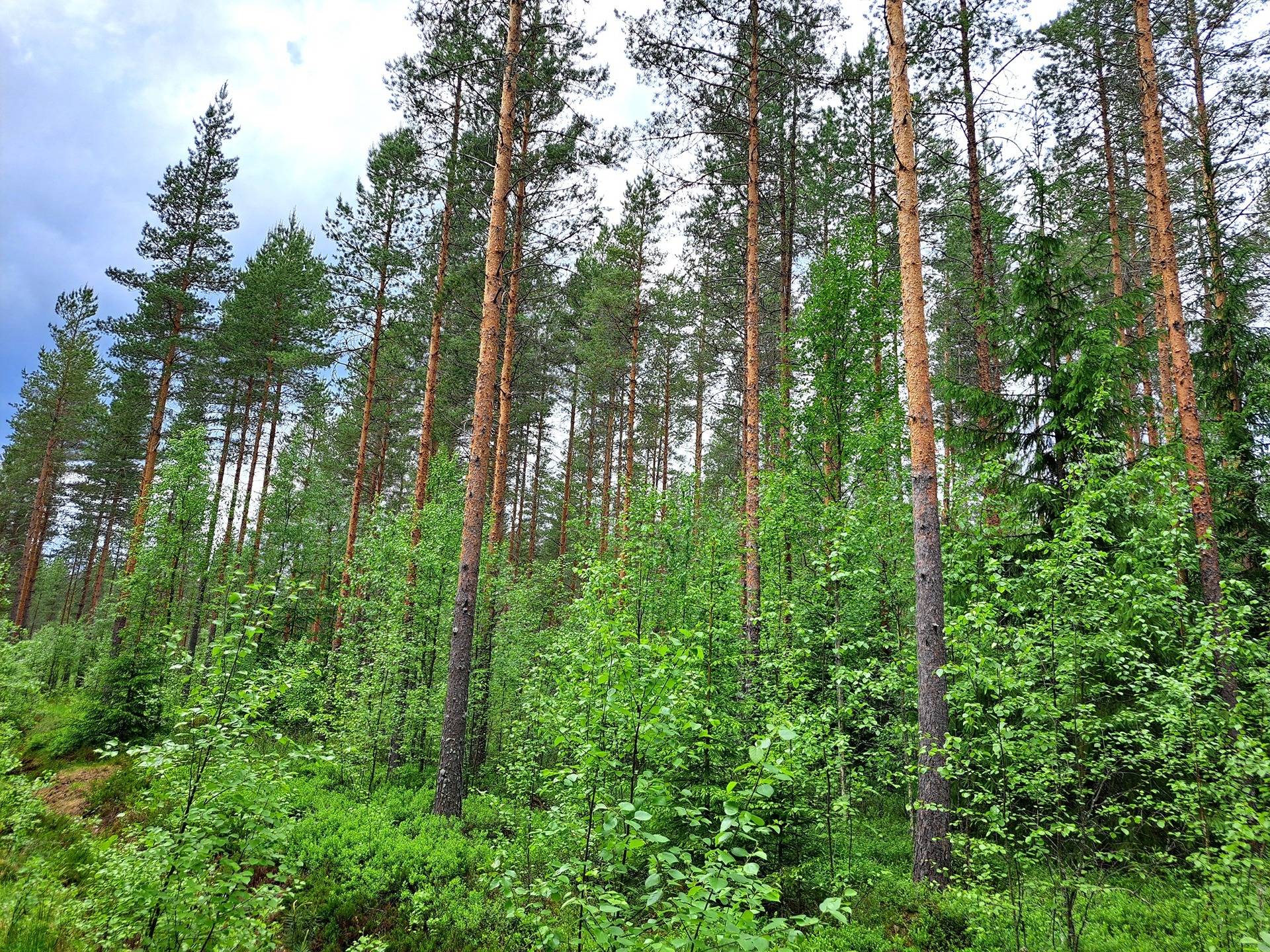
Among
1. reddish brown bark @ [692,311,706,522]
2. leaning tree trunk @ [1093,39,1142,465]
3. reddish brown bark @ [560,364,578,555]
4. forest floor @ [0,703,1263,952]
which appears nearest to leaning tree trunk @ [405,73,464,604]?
forest floor @ [0,703,1263,952]

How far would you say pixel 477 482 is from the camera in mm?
9227

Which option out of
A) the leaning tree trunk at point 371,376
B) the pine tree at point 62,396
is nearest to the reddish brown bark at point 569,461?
the leaning tree trunk at point 371,376

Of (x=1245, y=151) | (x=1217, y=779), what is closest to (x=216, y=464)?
(x=1217, y=779)

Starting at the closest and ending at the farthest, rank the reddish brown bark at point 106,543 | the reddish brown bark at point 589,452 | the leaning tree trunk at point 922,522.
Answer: the leaning tree trunk at point 922,522 → the reddish brown bark at point 589,452 → the reddish brown bark at point 106,543

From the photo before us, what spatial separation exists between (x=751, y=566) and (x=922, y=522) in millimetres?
4702

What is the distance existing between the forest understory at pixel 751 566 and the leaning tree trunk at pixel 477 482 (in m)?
0.07

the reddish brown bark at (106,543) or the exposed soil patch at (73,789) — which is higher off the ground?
the reddish brown bark at (106,543)

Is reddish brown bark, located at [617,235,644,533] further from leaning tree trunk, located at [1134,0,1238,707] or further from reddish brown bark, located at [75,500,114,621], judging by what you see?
reddish brown bark, located at [75,500,114,621]

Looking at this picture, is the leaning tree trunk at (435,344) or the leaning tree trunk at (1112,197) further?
the leaning tree trunk at (435,344)

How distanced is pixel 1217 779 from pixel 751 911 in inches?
190

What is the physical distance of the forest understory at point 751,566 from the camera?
419cm

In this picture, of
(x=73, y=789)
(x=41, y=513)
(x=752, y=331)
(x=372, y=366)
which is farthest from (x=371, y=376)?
(x=41, y=513)

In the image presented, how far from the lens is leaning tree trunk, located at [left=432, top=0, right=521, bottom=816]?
8.73m

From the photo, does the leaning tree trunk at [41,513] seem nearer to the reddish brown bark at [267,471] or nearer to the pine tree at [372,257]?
the reddish brown bark at [267,471]
